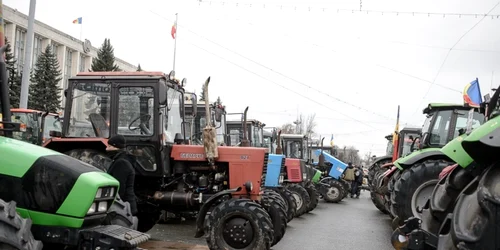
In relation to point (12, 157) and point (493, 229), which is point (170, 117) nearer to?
point (12, 157)

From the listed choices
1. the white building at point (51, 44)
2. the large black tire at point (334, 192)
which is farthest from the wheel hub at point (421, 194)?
the white building at point (51, 44)

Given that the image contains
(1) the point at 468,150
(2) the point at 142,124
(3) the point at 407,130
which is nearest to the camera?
(1) the point at 468,150

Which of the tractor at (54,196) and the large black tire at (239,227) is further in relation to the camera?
the large black tire at (239,227)

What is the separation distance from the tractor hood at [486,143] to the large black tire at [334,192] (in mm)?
15627

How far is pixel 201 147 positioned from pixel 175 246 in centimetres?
171

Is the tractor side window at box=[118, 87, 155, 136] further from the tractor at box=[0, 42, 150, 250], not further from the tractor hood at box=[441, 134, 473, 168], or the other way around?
the tractor hood at box=[441, 134, 473, 168]

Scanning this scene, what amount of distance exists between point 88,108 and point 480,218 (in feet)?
20.7

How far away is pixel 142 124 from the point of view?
7.45 m

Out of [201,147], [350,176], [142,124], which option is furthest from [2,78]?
[350,176]

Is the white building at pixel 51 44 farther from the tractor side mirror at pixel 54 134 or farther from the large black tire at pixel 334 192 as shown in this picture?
the tractor side mirror at pixel 54 134

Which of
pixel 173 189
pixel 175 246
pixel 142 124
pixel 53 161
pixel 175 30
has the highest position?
pixel 175 30

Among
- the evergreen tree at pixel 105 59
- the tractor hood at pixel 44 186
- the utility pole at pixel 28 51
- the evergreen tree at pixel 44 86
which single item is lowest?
the tractor hood at pixel 44 186

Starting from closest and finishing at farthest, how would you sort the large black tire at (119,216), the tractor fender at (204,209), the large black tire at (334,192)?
1. the large black tire at (119,216)
2. the tractor fender at (204,209)
3. the large black tire at (334,192)

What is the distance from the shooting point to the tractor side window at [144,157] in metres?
7.43
